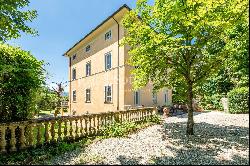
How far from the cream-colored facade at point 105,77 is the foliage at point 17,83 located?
11.4 meters

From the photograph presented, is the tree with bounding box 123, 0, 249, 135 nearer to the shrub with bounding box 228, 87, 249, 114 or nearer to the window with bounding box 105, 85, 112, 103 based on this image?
the shrub with bounding box 228, 87, 249, 114

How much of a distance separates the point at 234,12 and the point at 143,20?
3.75 meters

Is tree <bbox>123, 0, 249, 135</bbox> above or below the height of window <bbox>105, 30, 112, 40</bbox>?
below

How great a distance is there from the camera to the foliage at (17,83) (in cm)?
778

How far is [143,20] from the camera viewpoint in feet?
34.2

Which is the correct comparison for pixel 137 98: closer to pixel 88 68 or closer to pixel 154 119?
pixel 154 119

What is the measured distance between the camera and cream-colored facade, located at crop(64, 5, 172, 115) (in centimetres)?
1962

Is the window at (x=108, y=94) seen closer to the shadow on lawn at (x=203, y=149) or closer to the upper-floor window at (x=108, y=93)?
the upper-floor window at (x=108, y=93)

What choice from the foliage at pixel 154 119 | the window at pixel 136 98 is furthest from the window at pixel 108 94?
the foliage at pixel 154 119

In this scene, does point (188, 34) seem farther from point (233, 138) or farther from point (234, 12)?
point (233, 138)

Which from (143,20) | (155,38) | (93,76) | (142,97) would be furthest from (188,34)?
(93,76)

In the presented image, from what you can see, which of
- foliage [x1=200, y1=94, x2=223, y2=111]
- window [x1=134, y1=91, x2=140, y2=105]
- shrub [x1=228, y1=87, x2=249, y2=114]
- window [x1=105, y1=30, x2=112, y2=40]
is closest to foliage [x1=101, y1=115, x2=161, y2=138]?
shrub [x1=228, y1=87, x2=249, y2=114]

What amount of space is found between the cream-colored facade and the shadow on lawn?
946 centimetres

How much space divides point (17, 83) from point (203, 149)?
6.67 m
